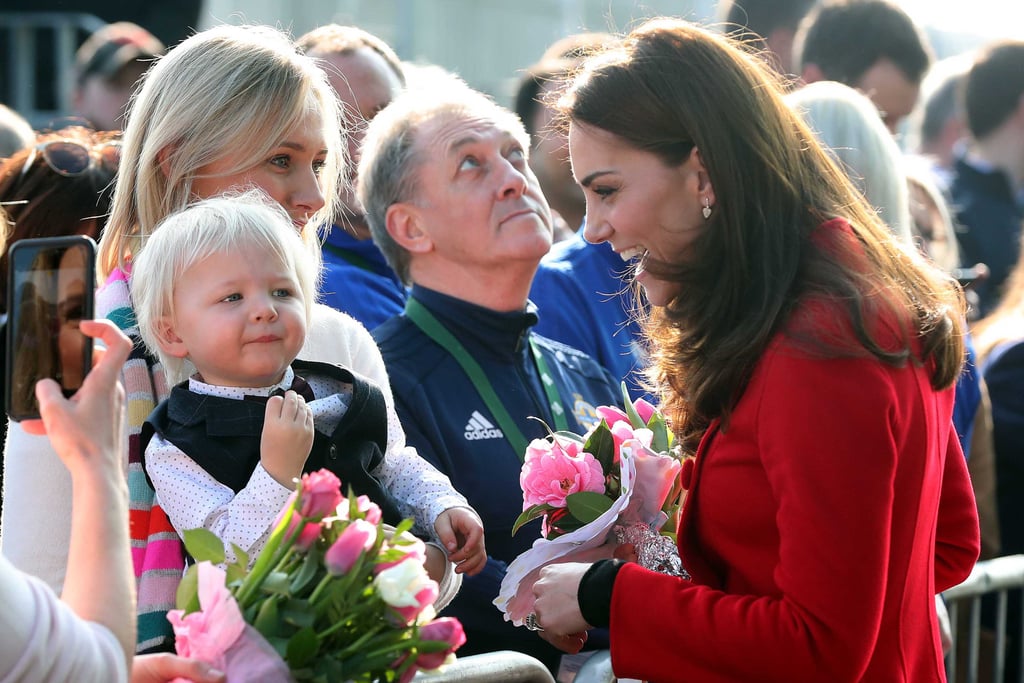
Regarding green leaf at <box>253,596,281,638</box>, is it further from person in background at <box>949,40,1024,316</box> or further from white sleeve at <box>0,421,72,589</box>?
person in background at <box>949,40,1024,316</box>

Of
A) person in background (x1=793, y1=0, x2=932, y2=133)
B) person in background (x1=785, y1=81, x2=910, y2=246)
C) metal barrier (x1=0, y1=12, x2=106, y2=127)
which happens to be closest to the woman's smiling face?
person in background (x1=785, y1=81, x2=910, y2=246)

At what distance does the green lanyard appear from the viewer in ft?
11.6

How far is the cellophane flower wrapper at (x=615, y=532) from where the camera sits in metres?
2.79

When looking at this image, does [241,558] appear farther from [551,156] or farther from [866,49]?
[866,49]

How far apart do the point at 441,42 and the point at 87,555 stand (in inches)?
434

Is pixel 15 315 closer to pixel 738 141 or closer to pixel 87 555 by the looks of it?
pixel 87 555

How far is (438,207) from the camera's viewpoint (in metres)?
3.82

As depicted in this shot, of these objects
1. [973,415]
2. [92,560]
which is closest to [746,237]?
[92,560]

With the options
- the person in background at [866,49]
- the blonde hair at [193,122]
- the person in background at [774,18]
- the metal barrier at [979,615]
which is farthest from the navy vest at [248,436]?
the person in background at [774,18]

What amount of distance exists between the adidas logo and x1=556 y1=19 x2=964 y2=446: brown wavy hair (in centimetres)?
84

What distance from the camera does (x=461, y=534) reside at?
109 inches

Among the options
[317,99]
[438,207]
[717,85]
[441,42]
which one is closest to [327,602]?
[717,85]

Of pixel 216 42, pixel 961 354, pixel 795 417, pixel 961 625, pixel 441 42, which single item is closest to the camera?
pixel 795 417

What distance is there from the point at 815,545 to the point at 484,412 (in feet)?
4.65
